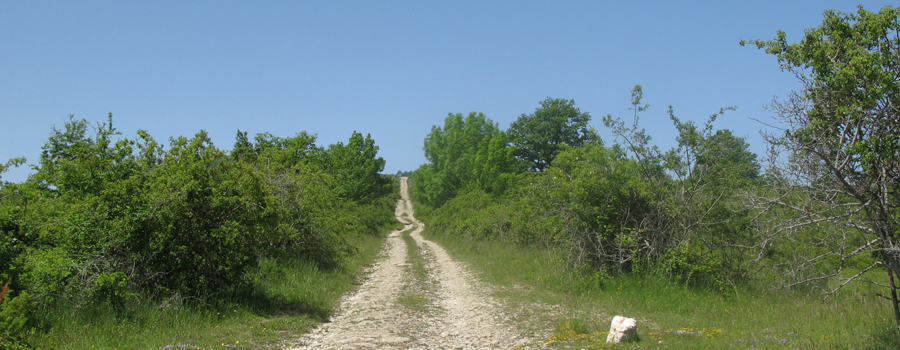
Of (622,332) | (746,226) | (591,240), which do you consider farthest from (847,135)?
(591,240)

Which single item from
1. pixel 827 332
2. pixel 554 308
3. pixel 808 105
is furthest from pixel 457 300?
pixel 808 105

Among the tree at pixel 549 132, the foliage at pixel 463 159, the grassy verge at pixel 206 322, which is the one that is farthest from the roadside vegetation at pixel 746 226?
the tree at pixel 549 132

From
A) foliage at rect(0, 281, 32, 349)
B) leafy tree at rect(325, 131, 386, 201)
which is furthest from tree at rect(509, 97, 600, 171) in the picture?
foliage at rect(0, 281, 32, 349)

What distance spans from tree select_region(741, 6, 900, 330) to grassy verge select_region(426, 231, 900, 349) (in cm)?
129

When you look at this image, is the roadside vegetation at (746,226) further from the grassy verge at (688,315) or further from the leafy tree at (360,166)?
the leafy tree at (360,166)

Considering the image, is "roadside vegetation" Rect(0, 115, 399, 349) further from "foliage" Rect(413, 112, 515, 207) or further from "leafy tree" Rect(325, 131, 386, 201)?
"leafy tree" Rect(325, 131, 386, 201)

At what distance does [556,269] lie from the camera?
1318 cm

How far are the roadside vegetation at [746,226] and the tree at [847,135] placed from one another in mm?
20

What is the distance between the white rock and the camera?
6.98m

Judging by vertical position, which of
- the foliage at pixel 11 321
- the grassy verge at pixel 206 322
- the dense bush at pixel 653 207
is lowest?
the grassy verge at pixel 206 322

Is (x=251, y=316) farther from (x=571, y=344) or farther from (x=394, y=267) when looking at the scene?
(x=394, y=267)

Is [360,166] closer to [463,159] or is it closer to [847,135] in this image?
[463,159]

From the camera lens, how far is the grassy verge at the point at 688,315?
6879 millimetres

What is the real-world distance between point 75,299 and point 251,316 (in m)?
2.60
